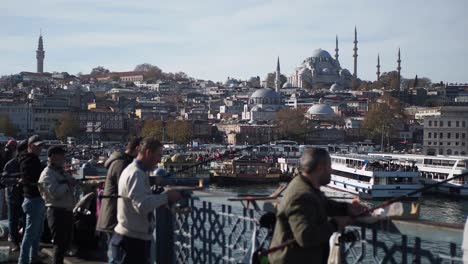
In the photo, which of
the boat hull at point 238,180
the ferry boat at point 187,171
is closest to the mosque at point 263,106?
the boat hull at point 238,180

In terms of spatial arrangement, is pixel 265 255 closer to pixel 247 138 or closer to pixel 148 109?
pixel 247 138

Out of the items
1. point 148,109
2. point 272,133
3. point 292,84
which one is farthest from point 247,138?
point 292,84

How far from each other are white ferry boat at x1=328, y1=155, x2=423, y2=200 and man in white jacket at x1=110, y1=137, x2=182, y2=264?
22114 mm

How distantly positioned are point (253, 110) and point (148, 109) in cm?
1180

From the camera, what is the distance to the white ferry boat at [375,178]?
85.3 feet

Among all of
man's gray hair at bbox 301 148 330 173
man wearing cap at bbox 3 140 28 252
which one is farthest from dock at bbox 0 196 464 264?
man wearing cap at bbox 3 140 28 252

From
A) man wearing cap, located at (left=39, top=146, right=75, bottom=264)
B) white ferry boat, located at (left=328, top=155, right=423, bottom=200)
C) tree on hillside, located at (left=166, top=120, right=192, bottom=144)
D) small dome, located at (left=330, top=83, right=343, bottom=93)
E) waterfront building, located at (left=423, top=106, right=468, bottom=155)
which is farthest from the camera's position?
small dome, located at (left=330, top=83, right=343, bottom=93)

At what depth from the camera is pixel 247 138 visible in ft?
214

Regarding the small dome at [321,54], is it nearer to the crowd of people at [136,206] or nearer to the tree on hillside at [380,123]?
the tree on hillside at [380,123]

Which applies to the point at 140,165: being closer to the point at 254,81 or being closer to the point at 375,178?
the point at 375,178

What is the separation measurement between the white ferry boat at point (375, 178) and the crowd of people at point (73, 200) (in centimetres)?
2108

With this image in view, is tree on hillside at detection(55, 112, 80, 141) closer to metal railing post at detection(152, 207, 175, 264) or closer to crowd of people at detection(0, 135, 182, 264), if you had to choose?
crowd of people at detection(0, 135, 182, 264)

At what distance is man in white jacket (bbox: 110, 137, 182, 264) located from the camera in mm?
2971

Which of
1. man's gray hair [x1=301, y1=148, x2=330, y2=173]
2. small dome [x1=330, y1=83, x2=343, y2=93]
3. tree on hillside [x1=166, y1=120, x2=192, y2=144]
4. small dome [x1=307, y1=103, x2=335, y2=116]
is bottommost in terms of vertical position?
tree on hillside [x1=166, y1=120, x2=192, y2=144]
